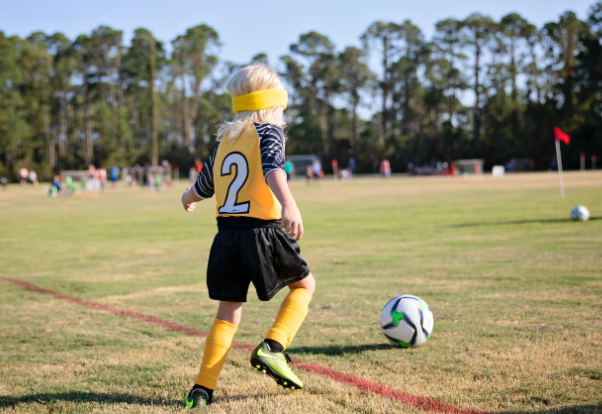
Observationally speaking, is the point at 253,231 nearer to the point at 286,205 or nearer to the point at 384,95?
the point at 286,205

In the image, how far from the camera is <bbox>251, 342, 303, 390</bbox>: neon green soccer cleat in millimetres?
3393

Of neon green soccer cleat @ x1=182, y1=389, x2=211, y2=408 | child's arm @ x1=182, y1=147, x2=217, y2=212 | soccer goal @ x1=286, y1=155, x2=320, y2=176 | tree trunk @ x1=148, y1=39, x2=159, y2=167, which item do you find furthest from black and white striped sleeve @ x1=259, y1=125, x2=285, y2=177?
tree trunk @ x1=148, y1=39, x2=159, y2=167

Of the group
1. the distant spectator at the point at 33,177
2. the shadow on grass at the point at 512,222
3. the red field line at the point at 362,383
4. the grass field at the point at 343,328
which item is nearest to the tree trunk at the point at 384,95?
the distant spectator at the point at 33,177

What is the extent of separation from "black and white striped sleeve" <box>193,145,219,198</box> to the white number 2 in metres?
0.24

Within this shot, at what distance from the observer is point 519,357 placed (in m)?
4.32

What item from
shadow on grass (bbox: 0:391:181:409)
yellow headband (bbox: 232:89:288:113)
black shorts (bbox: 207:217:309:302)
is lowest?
shadow on grass (bbox: 0:391:181:409)

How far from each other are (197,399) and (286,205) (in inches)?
47.1

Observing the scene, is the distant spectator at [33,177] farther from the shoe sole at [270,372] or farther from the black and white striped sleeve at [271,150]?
the shoe sole at [270,372]

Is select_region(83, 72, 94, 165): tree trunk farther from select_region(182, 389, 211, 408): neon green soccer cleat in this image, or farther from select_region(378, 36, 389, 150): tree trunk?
select_region(182, 389, 211, 408): neon green soccer cleat

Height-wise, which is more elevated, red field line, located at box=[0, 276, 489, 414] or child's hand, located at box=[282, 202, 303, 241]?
child's hand, located at box=[282, 202, 303, 241]

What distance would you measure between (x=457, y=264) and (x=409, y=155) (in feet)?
238

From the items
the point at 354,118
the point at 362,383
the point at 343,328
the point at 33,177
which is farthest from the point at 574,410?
the point at 354,118

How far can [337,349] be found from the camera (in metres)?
4.72

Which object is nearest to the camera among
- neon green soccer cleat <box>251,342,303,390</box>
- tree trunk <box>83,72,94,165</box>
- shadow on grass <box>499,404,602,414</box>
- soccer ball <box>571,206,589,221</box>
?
shadow on grass <box>499,404,602,414</box>
